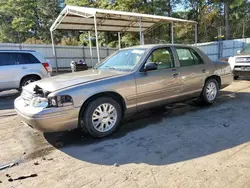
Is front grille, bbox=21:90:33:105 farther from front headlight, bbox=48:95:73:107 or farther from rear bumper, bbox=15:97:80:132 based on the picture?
front headlight, bbox=48:95:73:107

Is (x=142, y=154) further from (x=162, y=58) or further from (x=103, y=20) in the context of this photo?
(x=103, y=20)

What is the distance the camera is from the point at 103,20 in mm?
14852

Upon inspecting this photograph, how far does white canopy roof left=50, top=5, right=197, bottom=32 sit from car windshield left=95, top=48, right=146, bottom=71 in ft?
23.4

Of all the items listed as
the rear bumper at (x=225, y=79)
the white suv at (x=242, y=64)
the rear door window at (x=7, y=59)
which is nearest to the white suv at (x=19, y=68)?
the rear door window at (x=7, y=59)

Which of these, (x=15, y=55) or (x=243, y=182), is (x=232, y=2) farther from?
(x=243, y=182)

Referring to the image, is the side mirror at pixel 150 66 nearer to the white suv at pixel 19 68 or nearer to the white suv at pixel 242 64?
the white suv at pixel 19 68

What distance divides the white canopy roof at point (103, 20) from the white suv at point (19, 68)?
4246mm

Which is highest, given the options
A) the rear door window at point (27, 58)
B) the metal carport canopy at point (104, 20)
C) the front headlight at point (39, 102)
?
the metal carport canopy at point (104, 20)

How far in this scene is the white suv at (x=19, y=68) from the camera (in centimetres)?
836

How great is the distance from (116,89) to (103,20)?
11732 millimetres

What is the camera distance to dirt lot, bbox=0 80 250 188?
2.80 meters

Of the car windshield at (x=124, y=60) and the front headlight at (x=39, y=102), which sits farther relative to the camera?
the car windshield at (x=124, y=60)

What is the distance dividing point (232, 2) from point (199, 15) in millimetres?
4865

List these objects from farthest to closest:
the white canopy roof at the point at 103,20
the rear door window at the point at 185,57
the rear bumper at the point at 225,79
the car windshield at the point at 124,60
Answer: the white canopy roof at the point at 103,20 → the rear bumper at the point at 225,79 → the rear door window at the point at 185,57 → the car windshield at the point at 124,60
